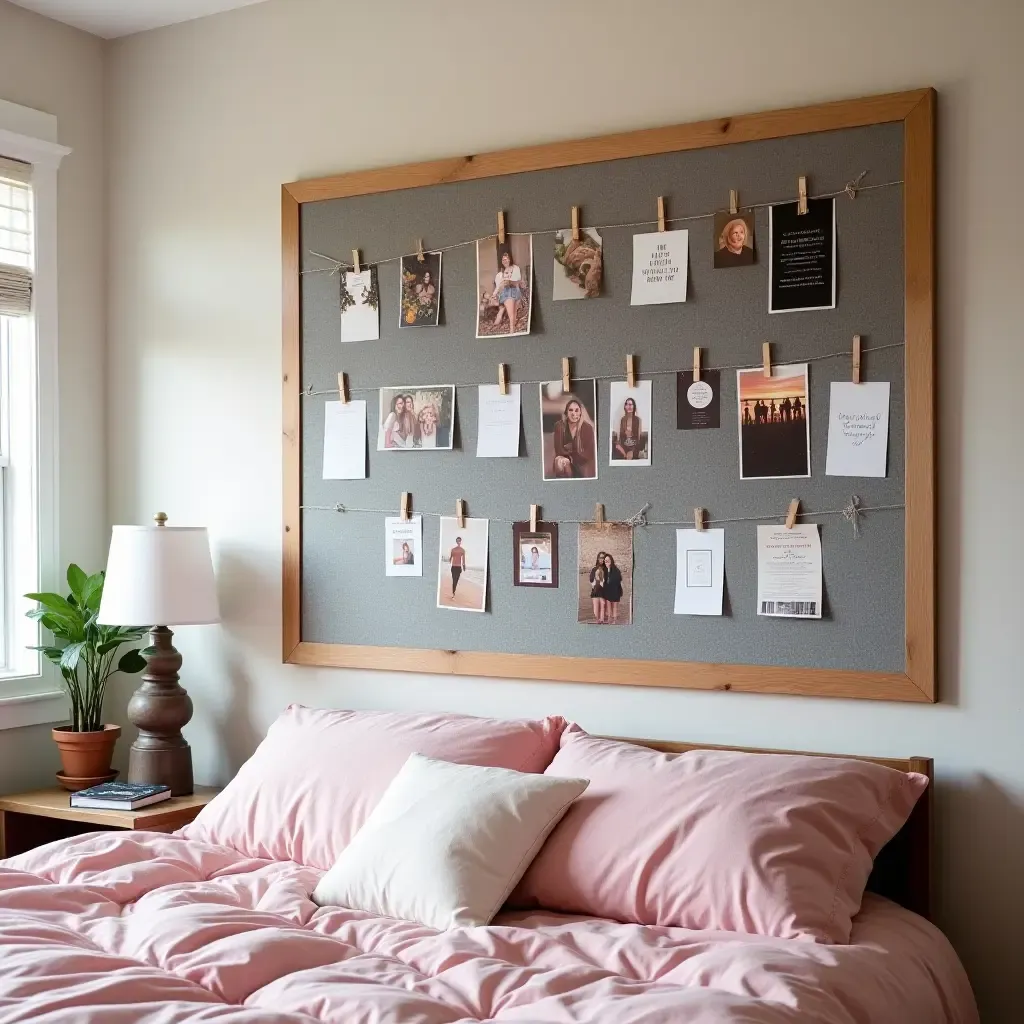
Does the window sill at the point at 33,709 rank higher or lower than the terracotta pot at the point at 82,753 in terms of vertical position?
higher

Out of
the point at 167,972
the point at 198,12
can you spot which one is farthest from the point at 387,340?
the point at 167,972

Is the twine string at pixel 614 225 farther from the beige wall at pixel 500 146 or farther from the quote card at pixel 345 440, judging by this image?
the quote card at pixel 345 440

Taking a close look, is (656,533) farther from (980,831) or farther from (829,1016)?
(829,1016)

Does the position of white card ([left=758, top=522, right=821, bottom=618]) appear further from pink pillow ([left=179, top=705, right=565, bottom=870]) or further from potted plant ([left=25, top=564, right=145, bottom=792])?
potted plant ([left=25, top=564, right=145, bottom=792])

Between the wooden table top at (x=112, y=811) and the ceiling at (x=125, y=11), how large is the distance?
225 centimetres

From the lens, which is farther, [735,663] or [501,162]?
[501,162]

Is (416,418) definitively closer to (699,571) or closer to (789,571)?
(699,571)

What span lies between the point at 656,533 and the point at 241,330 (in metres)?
1.42

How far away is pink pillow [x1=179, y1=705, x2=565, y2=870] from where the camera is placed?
9.08 ft

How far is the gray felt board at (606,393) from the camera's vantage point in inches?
107

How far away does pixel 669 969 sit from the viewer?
2090 millimetres

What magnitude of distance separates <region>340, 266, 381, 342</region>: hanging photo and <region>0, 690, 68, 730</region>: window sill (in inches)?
54.2

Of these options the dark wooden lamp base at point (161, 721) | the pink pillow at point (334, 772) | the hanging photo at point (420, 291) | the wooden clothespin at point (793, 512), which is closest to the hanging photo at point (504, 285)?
the hanging photo at point (420, 291)

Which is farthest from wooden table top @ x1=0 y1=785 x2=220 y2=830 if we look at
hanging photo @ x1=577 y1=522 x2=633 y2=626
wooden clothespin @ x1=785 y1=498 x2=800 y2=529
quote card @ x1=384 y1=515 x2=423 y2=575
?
wooden clothespin @ x1=785 y1=498 x2=800 y2=529
